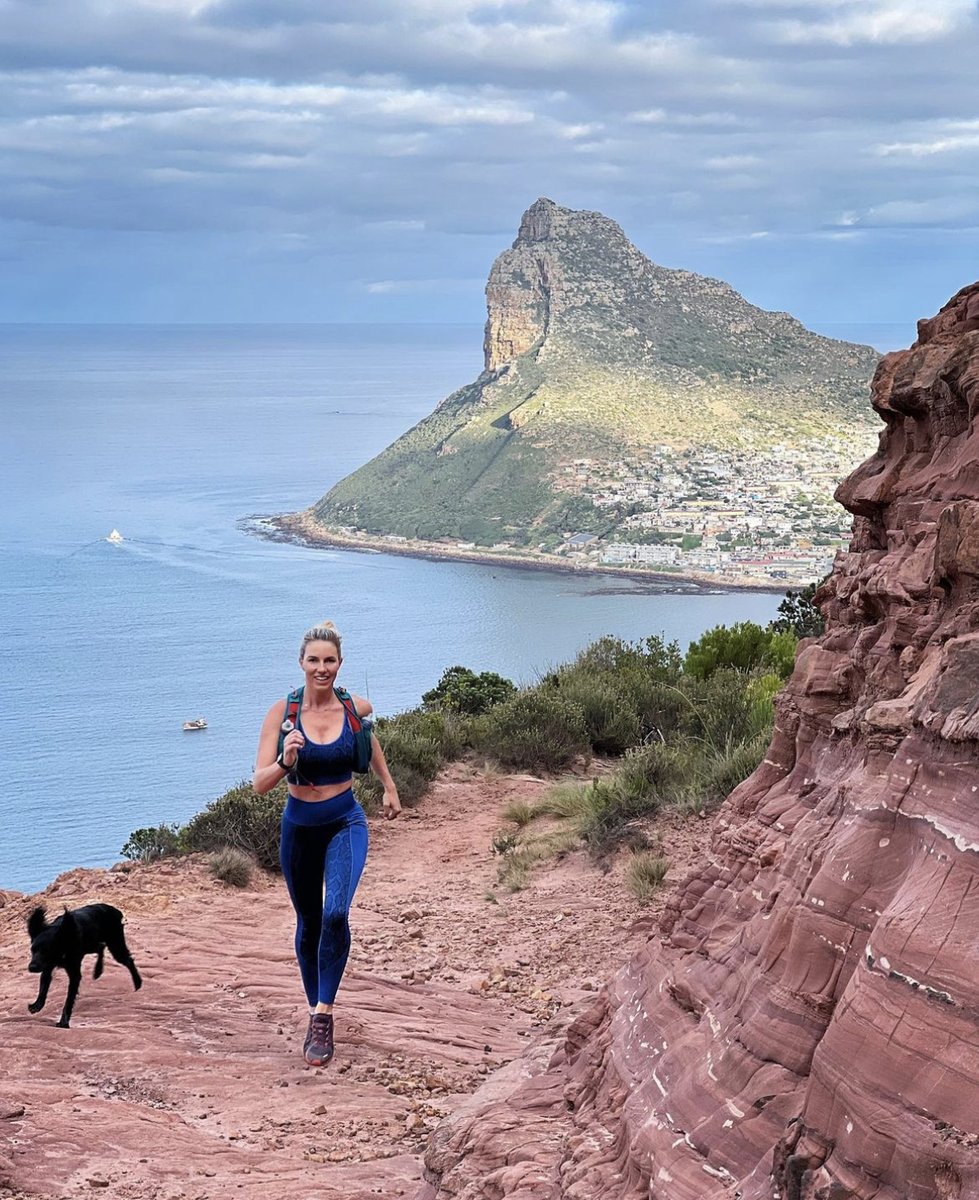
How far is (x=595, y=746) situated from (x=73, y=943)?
8.81 metres

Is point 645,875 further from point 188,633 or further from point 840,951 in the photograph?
point 188,633

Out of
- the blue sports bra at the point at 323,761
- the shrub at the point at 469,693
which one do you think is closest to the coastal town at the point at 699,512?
the shrub at the point at 469,693

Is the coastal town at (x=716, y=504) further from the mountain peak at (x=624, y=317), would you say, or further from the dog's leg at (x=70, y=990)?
the dog's leg at (x=70, y=990)

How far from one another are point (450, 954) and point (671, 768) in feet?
11.5

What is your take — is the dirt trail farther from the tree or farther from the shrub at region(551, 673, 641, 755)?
the tree

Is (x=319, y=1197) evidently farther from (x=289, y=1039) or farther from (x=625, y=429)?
(x=625, y=429)

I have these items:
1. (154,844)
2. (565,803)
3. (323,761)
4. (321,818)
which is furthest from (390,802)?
(154,844)

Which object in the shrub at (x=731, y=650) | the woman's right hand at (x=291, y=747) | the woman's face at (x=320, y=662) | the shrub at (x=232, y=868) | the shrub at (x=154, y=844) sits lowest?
the shrub at (x=154, y=844)

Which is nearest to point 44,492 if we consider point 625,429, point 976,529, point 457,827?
point 625,429

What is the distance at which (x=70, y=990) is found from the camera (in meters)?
7.50

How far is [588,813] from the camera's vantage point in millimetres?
11930

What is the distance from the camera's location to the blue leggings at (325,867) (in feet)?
23.2

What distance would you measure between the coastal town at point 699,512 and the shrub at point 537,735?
196 feet

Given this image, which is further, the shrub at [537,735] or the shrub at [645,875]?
the shrub at [537,735]
